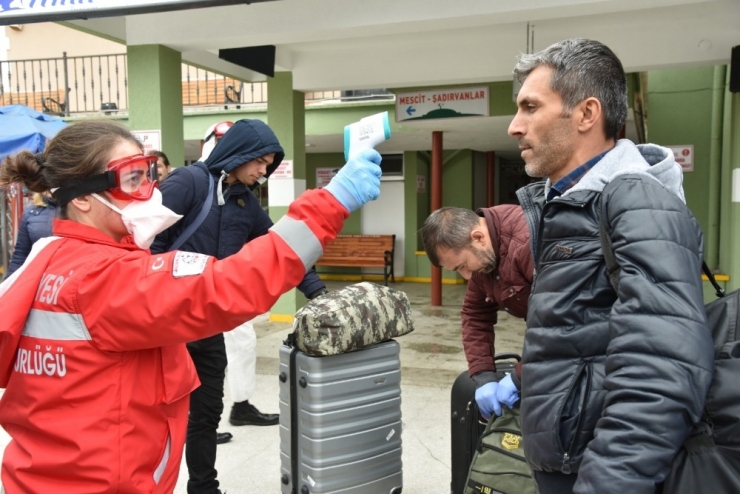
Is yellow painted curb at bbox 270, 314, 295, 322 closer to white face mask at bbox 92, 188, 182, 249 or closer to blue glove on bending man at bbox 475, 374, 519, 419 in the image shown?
blue glove on bending man at bbox 475, 374, 519, 419

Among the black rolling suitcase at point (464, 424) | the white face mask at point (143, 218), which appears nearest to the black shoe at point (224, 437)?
the black rolling suitcase at point (464, 424)

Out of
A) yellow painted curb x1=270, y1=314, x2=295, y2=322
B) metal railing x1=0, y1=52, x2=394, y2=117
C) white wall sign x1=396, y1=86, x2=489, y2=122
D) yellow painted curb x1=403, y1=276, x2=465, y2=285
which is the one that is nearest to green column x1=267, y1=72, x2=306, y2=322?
yellow painted curb x1=270, y1=314, x2=295, y2=322

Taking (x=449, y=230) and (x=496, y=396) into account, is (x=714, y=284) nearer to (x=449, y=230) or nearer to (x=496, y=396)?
(x=496, y=396)

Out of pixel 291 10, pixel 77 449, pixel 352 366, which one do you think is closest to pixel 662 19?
pixel 291 10

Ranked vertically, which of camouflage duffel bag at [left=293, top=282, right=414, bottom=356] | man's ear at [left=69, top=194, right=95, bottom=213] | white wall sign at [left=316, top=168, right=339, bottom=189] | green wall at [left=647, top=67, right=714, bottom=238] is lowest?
camouflage duffel bag at [left=293, top=282, right=414, bottom=356]

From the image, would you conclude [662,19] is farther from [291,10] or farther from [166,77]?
[166,77]

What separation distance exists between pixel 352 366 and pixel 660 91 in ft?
21.1

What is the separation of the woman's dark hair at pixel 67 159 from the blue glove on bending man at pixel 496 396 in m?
1.51

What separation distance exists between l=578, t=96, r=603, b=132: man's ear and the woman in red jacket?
0.49 m

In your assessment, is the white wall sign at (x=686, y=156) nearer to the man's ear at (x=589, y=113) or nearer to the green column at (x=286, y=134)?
the green column at (x=286, y=134)

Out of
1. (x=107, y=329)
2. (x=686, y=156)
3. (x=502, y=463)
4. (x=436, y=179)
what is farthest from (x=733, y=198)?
(x=107, y=329)

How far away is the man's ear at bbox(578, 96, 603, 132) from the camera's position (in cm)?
136

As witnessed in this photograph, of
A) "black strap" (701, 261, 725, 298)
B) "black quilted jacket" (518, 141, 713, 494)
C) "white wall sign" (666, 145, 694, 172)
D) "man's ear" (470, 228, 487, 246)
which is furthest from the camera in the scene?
"white wall sign" (666, 145, 694, 172)

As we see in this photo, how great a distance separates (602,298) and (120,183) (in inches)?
43.2
